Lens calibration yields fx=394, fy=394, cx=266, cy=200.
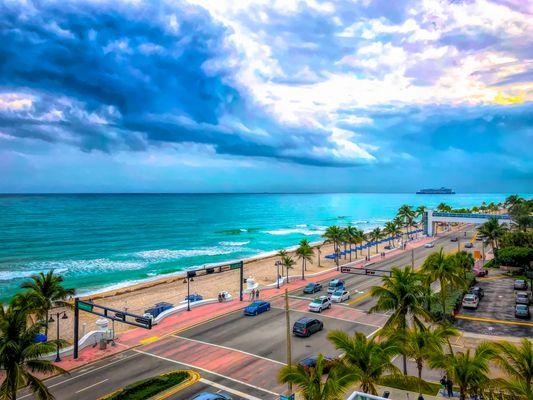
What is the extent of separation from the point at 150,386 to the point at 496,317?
33522 millimetres

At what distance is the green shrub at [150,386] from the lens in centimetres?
2231

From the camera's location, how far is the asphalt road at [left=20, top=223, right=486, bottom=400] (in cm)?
2462

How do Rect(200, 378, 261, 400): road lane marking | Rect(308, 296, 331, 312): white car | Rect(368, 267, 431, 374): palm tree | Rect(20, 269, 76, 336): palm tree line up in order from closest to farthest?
Rect(200, 378, 261, 400): road lane marking, Rect(368, 267, 431, 374): palm tree, Rect(20, 269, 76, 336): palm tree, Rect(308, 296, 331, 312): white car

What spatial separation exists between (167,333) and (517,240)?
58228 mm

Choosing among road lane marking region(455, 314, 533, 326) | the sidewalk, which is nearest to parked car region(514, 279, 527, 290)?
road lane marking region(455, 314, 533, 326)

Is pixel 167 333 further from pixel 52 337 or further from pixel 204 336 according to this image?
pixel 52 337

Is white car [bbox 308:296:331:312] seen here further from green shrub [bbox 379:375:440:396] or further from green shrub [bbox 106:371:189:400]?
green shrub [bbox 106:371:189:400]

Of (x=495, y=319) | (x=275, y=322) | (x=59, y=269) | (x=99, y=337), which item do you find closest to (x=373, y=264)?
(x=495, y=319)

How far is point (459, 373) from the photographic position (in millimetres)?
17594

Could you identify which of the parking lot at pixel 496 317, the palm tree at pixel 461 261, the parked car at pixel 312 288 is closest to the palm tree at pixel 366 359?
the palm tree at pixel 461 261

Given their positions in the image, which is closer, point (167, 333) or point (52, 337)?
point (167, 333)

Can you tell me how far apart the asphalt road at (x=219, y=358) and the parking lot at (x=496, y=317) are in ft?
32.8

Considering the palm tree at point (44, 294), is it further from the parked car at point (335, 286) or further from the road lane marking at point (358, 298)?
the parked car at point (335, 286)

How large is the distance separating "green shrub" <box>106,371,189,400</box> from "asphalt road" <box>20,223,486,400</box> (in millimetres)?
1239
